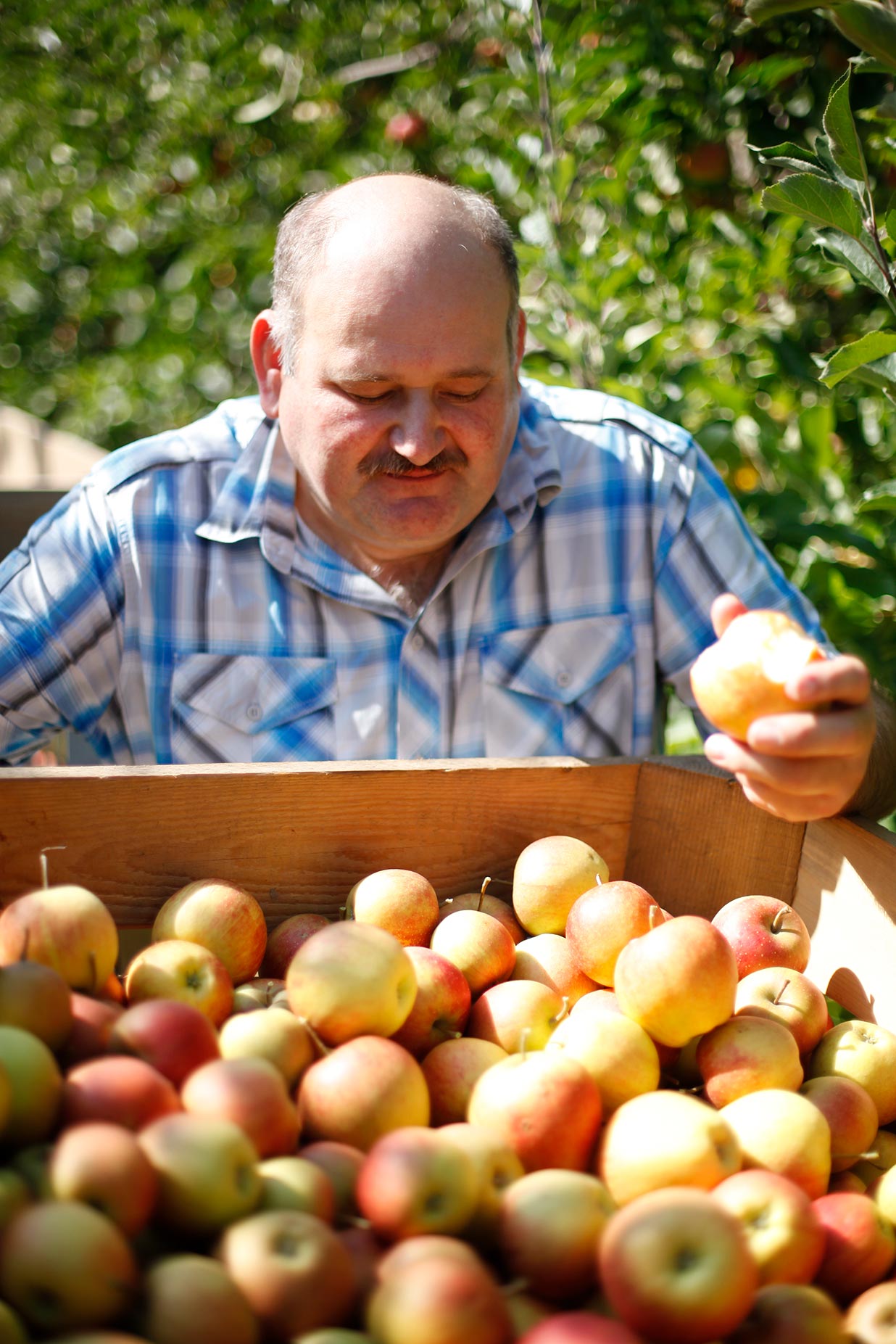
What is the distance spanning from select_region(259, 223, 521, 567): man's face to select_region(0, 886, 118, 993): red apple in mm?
1046

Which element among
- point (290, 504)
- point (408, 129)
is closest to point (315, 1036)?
point (290, 504)

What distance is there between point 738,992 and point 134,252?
4903 millimetres

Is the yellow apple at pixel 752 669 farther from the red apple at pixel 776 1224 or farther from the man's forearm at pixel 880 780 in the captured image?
the red apple at pixel 776 1224

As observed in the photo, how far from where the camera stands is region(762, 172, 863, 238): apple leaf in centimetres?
145

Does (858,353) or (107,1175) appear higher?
(858,353)

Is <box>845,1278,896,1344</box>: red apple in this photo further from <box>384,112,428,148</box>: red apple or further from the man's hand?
<box>384,112,428,148</box>: red apple

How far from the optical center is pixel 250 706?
222 cm

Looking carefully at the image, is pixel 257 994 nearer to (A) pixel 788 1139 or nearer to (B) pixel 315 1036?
(B) pixel 315 1036

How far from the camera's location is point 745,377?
2.88m

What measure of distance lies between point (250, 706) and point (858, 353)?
49.2 inches

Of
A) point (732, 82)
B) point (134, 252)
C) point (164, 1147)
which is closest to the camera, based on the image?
point (164, 1147)

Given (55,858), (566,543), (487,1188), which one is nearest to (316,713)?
(566,543)

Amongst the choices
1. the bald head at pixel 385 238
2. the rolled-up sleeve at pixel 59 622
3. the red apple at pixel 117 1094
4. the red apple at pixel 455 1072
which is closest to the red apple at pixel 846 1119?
the red apple at pixel 455 1072

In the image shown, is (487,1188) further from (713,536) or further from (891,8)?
(713,536)
